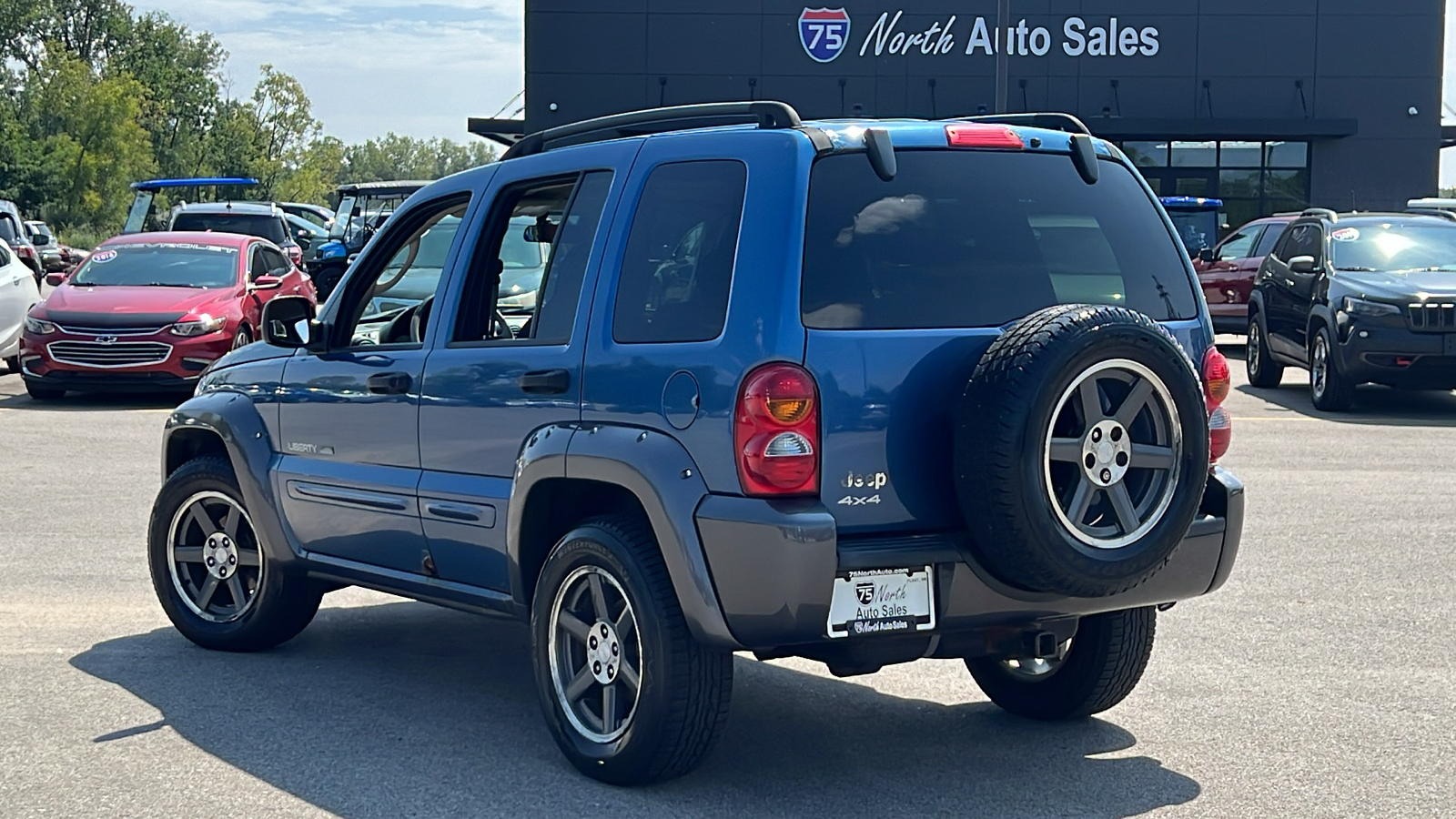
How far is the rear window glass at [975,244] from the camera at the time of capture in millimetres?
4695

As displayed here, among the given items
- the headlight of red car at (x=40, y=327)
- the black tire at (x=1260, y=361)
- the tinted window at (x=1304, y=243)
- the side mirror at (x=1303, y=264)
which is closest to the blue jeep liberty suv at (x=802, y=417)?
the headlight of red car at (x=40, y=327)

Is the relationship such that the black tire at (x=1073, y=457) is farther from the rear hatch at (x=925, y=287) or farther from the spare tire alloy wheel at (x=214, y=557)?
the spare tire alloy wheel at (x=214, y=557)

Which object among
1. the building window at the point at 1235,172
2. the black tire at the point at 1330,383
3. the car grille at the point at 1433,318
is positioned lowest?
the black tire at the point at 1330,383

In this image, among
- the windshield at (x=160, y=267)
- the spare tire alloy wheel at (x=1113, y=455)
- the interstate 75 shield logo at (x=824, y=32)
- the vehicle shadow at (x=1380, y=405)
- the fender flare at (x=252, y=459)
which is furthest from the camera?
the interstate 75 shield logo at (x=824, y=32)

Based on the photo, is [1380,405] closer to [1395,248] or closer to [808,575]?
[1395,248]

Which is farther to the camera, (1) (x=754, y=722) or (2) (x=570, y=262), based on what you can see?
(1) (x=754, y=722)

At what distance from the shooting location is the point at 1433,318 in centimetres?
1487

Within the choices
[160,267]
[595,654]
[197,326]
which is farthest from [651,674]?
[160,267]

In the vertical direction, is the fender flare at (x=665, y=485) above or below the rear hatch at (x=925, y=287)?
below

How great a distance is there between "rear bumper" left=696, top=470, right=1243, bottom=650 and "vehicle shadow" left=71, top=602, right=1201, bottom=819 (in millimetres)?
544

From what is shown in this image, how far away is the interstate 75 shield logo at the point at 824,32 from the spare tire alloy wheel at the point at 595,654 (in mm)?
35003

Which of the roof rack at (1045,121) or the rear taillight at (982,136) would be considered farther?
the roof rack at (1045,121)

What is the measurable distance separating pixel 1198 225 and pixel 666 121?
73.5 feet

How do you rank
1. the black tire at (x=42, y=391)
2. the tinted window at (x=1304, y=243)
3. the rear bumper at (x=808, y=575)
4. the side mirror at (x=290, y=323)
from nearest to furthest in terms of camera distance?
the rear bumper at (x=808, y=575) → the side mirror at (x=290, y=323) → the black tire at (x=42, y=391) → the tinted window at (x=1304, y=243)
